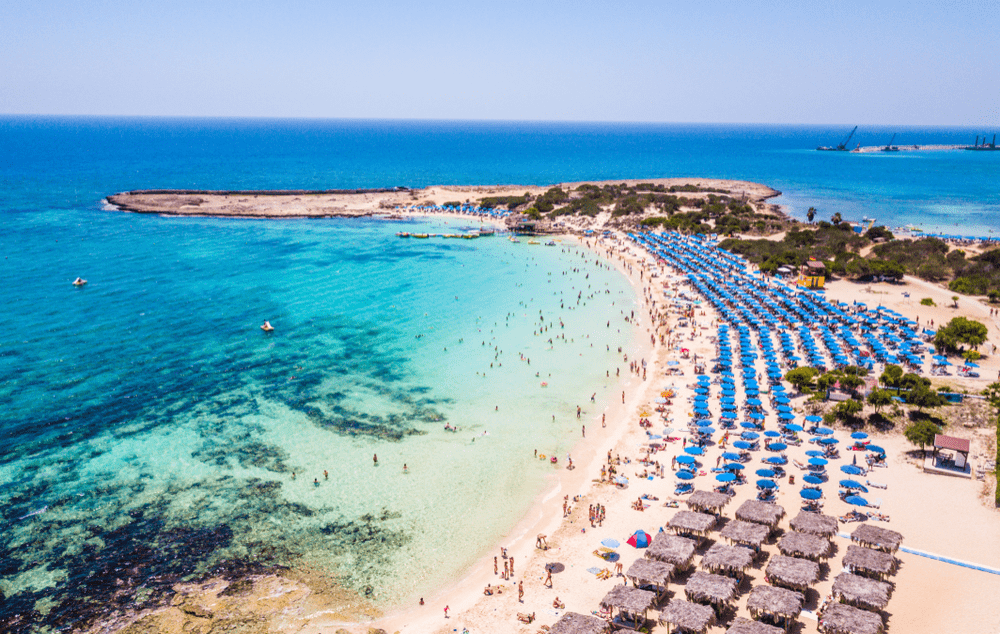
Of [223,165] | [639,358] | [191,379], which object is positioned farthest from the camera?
[223,165]

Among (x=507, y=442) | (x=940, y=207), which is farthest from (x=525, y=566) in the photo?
(x=940, y=207)

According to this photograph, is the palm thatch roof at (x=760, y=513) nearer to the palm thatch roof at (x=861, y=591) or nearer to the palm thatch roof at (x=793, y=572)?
the palm thatch roof at (x=793, y=572)

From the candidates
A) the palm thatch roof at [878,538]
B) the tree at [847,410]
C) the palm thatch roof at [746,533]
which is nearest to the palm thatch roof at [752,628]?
the palm thatch roof at [746,533]

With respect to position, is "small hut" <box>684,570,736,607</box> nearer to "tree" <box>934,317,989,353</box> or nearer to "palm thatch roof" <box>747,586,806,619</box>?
"palm thatch roof" <box>747,586,806,619</box>

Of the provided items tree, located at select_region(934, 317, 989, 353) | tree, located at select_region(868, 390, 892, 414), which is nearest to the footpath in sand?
tree, located at select_region(868, 390, 892, 414)

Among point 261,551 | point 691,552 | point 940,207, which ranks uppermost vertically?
point 940,207

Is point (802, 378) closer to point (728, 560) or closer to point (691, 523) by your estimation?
point (691, 523)

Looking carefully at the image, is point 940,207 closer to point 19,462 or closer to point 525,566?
point 525,566
